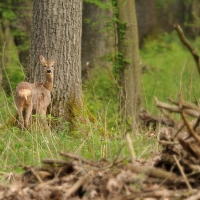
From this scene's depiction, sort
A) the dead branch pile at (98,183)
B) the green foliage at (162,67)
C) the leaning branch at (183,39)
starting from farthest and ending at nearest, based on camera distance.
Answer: the green foliage at (162,67), the dead branch pile at (98,183), the leaning branch at (183,39)

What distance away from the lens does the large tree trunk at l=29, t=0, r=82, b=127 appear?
10.2m

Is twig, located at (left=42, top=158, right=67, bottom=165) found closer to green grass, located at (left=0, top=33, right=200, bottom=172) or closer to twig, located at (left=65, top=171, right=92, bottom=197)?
twig, located at (left=65, top=171, right=92, bottom=197)

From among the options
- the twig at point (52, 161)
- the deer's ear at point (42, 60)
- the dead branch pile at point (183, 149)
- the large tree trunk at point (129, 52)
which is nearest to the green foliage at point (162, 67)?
the large tree trunk at point (129, 52)

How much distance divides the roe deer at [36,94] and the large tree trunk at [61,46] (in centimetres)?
21

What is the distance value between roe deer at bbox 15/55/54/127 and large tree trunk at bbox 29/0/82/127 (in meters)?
0.21

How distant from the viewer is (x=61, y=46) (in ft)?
33.6

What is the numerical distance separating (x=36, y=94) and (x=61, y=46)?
84 cm

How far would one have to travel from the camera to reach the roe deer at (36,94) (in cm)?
1002

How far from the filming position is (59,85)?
34.1 feet

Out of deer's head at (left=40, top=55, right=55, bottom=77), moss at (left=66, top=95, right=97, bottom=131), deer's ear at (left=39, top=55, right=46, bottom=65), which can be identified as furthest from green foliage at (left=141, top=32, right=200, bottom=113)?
deer's ear at (left=39, top=55, right=46, bottom=65)

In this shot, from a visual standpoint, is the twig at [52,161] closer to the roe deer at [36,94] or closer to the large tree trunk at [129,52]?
the roe deer at [36,94]

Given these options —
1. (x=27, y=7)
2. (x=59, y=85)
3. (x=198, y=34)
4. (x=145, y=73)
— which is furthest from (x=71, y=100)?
(x=198, y=34)

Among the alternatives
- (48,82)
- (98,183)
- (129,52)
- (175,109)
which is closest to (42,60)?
(48,82)

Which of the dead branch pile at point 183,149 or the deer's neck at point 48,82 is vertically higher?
the deer's neck at point 48,82
